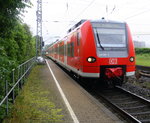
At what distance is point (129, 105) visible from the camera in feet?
25.2

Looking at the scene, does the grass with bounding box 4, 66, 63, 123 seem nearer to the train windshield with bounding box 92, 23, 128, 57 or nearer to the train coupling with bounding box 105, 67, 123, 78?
the train coupling with bounding box 105, 67, 123, 78

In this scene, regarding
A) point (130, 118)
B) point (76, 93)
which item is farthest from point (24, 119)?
point (76, 93)

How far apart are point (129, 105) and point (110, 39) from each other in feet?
9.54

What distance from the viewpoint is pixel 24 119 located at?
5336 mm

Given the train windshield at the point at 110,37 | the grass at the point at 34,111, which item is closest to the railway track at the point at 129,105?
the grass at the point at 34,111

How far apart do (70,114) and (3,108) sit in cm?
173

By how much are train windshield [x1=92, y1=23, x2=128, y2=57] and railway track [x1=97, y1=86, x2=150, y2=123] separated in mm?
1681

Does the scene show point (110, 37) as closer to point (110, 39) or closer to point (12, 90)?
point (110, 39)

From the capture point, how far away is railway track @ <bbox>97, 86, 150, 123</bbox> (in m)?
6.15

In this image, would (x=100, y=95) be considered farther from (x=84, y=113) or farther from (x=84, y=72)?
(x=84, y=113)

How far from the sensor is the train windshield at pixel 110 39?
8.92 metres

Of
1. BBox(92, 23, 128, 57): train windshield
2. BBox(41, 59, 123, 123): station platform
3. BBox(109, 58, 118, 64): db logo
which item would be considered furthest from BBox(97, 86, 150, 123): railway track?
BBox(92, 23, 128, 57): train windshield

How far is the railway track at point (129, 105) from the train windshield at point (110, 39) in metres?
1.68

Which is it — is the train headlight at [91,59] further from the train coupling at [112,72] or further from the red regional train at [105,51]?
the train coupling at [112,72]
